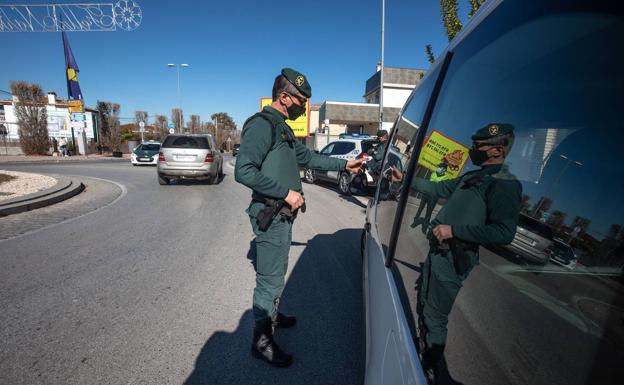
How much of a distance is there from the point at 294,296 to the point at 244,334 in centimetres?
72

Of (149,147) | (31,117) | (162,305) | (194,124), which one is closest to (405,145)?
(162,305)

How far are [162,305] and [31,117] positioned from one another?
102 ft

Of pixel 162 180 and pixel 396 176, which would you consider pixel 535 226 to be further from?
pixel 162 180

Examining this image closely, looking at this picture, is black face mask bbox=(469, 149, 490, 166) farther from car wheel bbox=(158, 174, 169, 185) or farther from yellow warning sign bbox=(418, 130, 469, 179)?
car wheel bbox=(158, 174, 169, 185)

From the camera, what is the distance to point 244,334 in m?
2.47

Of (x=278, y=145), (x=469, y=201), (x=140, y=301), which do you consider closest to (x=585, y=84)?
(x=469, y=201)

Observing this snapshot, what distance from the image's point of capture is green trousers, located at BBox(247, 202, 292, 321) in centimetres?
210

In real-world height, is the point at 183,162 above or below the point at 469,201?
below

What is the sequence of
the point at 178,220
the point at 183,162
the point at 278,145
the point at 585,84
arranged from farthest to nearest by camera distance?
1. the point at 183,162
2. the point at 178,220
3. the point at 278,145
4. the point at 585,84

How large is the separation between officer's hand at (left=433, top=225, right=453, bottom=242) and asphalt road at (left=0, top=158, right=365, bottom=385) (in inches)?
59.9

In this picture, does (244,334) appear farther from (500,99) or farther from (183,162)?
(183,162)

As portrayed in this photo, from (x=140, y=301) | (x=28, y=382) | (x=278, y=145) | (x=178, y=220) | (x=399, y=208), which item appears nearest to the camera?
(x=399, y=208)

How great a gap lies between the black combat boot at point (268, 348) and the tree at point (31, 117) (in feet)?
105

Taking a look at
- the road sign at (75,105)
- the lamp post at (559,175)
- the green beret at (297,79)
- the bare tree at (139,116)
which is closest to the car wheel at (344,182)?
the green beret at (297,79)
